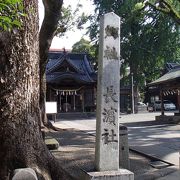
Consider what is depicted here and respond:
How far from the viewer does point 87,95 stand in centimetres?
4419

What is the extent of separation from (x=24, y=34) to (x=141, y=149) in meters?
8.08

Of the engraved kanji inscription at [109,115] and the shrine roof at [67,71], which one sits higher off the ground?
the shrine roof at [67,71]

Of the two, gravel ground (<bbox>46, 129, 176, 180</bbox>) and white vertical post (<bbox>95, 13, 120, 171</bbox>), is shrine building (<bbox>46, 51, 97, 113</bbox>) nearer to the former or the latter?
gravel ground (<bbox>46, 129, 176, 180</bbox>)

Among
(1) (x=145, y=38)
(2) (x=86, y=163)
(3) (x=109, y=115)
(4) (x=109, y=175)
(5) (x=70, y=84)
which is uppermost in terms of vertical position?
(1) (x=145, y=38)

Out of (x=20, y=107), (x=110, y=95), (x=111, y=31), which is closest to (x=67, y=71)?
(x=111, y=31)

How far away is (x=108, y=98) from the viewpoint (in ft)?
23.7

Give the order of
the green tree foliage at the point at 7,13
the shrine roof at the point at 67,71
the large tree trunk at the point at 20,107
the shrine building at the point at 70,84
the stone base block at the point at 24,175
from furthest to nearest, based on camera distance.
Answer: the shrine building at the point at 70,84, the shrine roof at the point at 67,71, the large tree trunk at the point at 20,107, the stone base block at the point at 24,175, the green tree foliage at the point at 7,13

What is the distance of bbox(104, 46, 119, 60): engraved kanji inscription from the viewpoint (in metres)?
7.24

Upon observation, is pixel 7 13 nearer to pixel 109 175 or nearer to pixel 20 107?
pixel 20 107

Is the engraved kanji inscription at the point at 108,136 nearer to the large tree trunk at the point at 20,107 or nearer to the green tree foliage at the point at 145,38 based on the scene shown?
the large tree trunk at the point at 20,107

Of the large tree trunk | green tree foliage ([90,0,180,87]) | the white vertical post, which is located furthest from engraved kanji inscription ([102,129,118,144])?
green tree foliage ([90,0,180,87])

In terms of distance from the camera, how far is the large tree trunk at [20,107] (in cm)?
679

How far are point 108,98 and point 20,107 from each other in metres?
1.62

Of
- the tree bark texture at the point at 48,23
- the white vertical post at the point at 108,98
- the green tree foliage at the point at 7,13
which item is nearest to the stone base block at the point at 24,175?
the white vertical post at the point at 108,98
